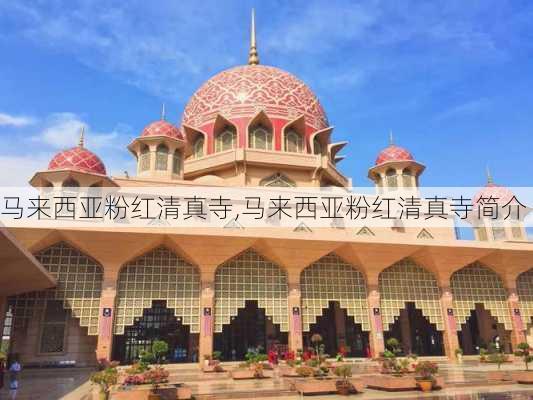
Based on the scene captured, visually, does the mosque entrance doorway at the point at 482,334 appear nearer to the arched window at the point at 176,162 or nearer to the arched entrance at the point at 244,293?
the arched entrance at the point at 244,293

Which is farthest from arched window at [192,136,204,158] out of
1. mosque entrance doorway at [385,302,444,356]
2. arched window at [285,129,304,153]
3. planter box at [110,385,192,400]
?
planter box at [110,385,192,400]

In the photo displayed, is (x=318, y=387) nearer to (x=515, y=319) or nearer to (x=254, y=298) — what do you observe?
(x=254, y=298)

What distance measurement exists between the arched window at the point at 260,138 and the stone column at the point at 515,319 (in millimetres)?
16570

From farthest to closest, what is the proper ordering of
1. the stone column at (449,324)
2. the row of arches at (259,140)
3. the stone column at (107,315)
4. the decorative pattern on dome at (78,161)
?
the row of arches at (259,140) → the stone column at (449,324) → the decorative pattern on dome at (78,161) → the stone column at (107,315)

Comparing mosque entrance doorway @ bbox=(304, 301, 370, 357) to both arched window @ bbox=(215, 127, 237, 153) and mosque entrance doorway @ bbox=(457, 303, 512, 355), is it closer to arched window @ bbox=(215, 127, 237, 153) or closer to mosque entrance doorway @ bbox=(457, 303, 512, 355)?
mosque entrance doorway @ bbox=(457, 303, 512, 355)

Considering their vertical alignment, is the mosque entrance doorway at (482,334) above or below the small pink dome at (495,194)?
below

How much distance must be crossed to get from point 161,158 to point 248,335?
11.4 meters

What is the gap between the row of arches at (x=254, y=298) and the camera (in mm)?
19609

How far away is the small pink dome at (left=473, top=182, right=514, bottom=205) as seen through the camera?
31.8 meters

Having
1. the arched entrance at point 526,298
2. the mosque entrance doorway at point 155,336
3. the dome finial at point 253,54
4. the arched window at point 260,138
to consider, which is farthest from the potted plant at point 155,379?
the dome finial at point 253,54

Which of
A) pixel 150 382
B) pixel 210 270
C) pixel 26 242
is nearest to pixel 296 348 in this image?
pixel 210 270

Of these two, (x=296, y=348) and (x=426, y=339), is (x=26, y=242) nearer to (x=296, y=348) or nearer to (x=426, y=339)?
(x=296, y=348)

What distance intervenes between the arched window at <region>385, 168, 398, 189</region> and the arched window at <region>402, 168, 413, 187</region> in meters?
0.52

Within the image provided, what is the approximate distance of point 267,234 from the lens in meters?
20.7
